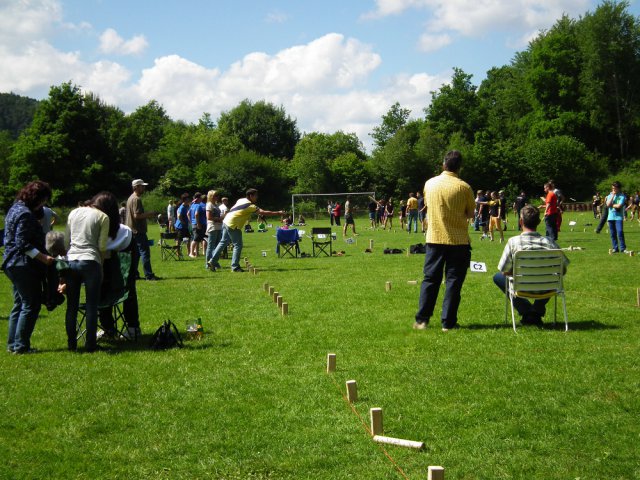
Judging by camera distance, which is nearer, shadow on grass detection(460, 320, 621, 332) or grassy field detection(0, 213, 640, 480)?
grassy field detection(0, 213, 640, 480)

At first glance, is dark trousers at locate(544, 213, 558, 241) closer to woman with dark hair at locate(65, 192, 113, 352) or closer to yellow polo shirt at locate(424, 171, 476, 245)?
yellow polo shirt at locate(424, 171, 476, 245)

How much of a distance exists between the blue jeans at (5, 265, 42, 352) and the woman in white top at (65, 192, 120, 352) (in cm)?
37

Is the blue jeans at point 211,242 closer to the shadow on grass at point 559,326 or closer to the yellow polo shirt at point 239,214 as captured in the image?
the yellow polo shirt at point 239,214

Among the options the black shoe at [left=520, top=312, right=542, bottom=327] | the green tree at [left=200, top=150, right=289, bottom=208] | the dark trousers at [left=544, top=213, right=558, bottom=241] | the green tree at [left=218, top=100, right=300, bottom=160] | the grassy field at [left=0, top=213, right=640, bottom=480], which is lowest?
the grassy field at [left=0, top=213, right=640, bottom=480]

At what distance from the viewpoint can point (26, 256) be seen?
7.90 metres

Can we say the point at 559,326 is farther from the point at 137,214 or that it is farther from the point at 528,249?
the point at 137,214

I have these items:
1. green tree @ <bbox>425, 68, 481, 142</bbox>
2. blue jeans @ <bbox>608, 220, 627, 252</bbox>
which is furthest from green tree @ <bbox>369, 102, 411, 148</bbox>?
blue jeans @ <bbox>608, 220, 627, 252</bbox>

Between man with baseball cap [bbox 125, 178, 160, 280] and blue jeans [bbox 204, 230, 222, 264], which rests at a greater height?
man with baseball cap [bbox 125, 178, 160, 280]

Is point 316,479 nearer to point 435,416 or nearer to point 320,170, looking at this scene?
point 435,416

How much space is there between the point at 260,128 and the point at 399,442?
84.3 m

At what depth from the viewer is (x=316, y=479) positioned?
4309 mm

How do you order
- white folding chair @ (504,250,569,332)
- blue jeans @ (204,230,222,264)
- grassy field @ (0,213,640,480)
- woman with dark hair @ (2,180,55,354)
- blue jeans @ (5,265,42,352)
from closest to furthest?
grassy field @ (0,213,640,480), woman with dark hair @ (2,180,55,354), blue jeans @ (5,265,42,352), white folding chair @ (504,250,569,332), blue jeans @ (204,230,222,264)

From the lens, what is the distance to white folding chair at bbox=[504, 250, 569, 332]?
8.30 m

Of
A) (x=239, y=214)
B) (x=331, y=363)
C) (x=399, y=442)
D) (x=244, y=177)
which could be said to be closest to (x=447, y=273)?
(x=331, y=363)
